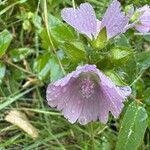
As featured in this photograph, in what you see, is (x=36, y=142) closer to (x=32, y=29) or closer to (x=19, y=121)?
(x=19, y=121)

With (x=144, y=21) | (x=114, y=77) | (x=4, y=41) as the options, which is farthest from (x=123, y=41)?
(x=4, y=41)

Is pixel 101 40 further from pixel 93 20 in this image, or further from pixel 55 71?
pixel 55 71

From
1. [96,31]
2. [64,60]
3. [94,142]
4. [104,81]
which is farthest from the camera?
[94,142]

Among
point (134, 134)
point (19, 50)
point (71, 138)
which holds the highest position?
point (19, 50)

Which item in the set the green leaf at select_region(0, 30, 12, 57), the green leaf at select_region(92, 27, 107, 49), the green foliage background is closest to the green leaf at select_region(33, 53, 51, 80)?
the green foliage background

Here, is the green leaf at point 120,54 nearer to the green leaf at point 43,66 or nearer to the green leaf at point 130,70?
the green leaf at point 130,70

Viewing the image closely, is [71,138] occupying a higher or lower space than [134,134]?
lower

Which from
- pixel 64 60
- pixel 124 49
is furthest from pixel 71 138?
pixel 124 49
